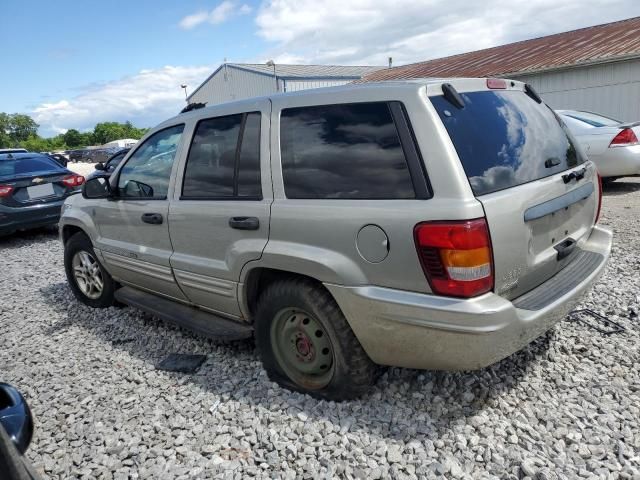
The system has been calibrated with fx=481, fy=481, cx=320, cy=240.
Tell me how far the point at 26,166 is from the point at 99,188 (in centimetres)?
553

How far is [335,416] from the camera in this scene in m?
2.71

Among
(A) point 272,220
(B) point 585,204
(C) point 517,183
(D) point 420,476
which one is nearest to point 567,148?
(B) point 585,204

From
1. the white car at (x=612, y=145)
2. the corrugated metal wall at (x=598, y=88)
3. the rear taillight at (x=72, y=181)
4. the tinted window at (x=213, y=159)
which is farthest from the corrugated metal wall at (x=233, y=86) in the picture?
the tinted window at (x=213, y=159)

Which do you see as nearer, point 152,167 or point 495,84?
point 495,84

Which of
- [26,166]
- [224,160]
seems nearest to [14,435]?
[224,160]

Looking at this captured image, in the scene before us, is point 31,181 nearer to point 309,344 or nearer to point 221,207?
point 221,207

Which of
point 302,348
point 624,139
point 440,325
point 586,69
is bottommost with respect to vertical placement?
point 302,348

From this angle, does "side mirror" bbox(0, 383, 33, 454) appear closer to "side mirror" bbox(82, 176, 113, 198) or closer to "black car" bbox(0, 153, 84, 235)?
"side mirror" bbox(82, 176, 113, 198)

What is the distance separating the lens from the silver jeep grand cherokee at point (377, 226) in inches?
88.1

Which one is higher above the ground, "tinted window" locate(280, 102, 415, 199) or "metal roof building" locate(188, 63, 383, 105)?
"metal roof building" locate(188, 63, 383, 105)

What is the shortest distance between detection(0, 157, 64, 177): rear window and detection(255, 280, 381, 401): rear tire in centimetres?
712

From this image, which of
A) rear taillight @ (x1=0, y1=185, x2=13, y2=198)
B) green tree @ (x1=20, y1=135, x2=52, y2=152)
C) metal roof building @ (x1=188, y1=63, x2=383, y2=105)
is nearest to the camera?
rear taillight @ (x1=0, y1=185, x2=13, y2=198)

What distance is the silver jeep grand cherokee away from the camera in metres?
2.24

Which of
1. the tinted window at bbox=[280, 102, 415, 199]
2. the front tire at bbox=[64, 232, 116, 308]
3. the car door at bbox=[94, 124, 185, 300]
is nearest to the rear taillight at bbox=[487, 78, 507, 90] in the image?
the tinted window at bbox=[280, 102, 415, 199]
